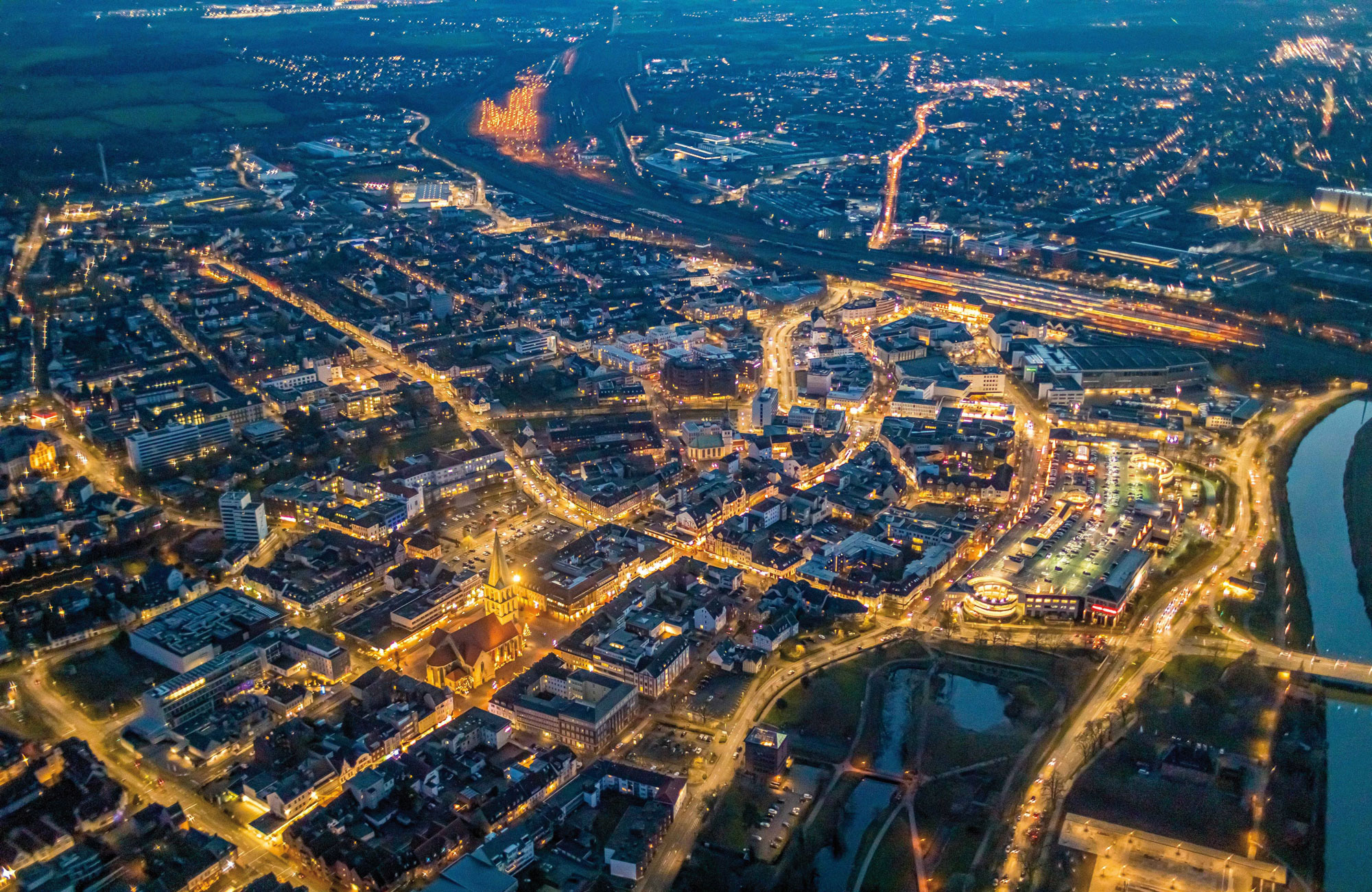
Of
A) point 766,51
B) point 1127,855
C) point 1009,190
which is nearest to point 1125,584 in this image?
point 1127,855

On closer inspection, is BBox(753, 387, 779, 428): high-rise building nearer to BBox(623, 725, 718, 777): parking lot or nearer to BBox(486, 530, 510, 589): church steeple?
BBox(486, 530, 510, 589): church steeple

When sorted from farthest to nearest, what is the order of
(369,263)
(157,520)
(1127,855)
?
(369,263)
(157,520)
(1127,855)

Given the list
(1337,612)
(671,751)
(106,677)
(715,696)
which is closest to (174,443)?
(106,677)

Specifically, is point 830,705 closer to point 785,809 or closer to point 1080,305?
point 785,809

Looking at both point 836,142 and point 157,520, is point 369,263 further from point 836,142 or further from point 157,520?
point 836,142

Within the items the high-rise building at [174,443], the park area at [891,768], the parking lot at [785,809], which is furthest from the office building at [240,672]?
the high-rise building at [174,443]
